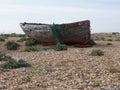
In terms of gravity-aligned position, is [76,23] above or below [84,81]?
above

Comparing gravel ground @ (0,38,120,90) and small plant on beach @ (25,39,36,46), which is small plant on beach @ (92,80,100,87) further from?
small plant on beach @ (25,39,36,46)

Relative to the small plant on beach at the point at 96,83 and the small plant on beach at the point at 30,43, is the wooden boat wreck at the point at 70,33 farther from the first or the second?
the small plant on beach at the point at 96,83

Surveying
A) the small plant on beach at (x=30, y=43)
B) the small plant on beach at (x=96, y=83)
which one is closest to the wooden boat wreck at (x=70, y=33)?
the small plant on beach at (x=30, y=43)

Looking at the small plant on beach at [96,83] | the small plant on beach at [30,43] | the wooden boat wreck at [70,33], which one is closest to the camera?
the small plant on beach at [96,83]

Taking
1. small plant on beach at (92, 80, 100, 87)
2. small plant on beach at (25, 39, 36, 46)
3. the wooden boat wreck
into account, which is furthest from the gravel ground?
the wooden boat wreck

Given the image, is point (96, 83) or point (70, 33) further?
point (70, 33)

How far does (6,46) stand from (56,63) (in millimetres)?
10569

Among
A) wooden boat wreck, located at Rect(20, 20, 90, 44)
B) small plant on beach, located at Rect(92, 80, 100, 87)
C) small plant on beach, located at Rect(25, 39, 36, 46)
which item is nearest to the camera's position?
small plant on beach, located at Rect(92, 80, 100, 87)

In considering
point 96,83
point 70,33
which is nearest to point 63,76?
point 96,83

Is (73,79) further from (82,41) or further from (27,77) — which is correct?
(82,41)

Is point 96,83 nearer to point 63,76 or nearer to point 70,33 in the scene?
point 63,76

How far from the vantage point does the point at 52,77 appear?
1373 centimetres

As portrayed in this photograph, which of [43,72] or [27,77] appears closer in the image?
[27,77]

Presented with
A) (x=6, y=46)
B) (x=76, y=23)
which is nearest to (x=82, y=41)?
(x=76, y=23)
